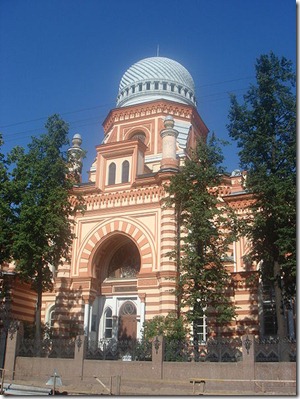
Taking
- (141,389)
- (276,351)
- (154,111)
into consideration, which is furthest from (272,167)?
(154,111)

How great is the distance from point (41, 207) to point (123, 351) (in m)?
Result: 7.81

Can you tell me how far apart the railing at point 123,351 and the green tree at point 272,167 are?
5763 millimetres

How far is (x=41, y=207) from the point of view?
22578mm

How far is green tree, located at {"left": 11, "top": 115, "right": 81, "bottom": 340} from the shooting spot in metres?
22.2

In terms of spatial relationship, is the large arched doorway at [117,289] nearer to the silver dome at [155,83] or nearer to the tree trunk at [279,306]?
the tree trunk at [279,306]

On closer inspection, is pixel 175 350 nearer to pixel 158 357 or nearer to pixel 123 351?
pixel 158 357

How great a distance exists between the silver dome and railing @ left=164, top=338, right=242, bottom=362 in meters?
24.0

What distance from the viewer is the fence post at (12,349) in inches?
834

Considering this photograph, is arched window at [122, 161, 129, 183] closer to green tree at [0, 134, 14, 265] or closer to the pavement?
green tree at [0, 134, 14, 265]

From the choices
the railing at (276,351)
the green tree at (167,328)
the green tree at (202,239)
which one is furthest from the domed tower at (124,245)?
the railing at (276,351)

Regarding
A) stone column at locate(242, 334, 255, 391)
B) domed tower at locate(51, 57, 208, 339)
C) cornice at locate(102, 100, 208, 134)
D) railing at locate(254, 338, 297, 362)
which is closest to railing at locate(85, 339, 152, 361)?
domed tower at locate(51, 57, 208, 339)

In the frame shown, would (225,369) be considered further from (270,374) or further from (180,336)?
(180,336)

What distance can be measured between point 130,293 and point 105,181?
23.5ft

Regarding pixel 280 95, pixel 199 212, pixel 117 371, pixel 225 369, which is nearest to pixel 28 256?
pixel 117 371
